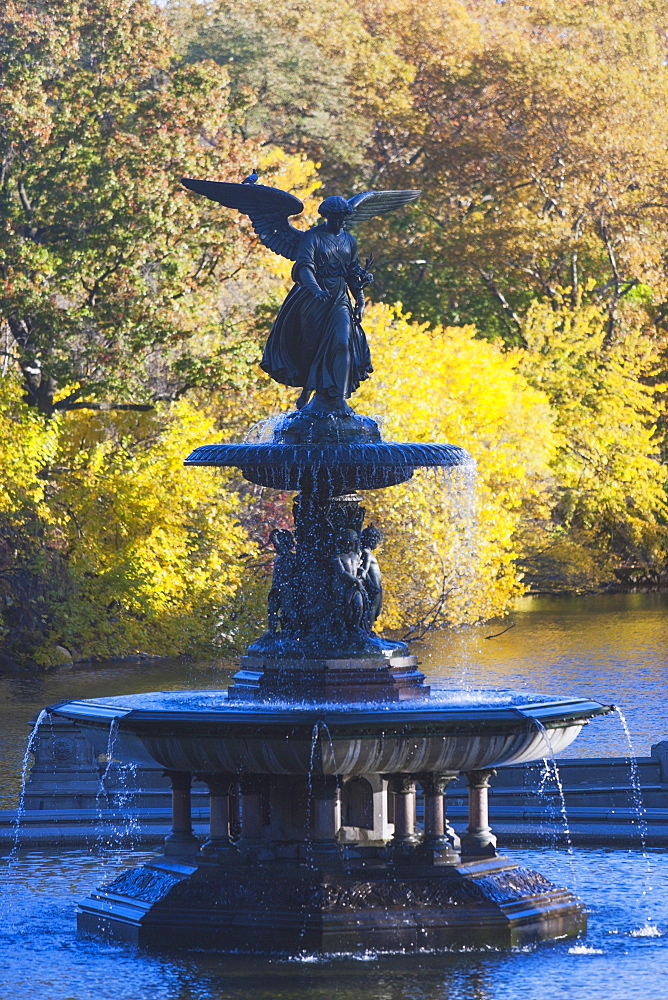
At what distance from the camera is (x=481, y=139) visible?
2413 inches

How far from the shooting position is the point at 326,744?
14492 mm

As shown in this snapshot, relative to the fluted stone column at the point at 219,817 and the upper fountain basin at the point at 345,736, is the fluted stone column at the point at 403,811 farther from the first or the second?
the fluted stone column at the point at 219,817

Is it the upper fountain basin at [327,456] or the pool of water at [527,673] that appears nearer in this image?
the upper fountain basin at [327,456]

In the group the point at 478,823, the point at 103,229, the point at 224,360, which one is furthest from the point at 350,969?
the point at 103,229

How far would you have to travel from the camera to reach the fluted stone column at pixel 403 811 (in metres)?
15.3

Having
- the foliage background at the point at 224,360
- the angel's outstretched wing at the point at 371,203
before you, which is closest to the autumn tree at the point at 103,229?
the foliage background at the point at 224,360

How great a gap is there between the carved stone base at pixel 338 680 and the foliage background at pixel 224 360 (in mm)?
19533

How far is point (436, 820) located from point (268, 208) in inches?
216

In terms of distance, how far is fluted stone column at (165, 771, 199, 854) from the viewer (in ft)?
51.6

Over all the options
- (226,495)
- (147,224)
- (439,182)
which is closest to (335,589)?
(226,495)

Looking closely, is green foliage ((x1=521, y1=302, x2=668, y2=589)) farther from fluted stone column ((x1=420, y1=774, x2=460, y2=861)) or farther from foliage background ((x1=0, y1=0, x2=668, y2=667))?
fluted stone column ((x1=420, y1=774, x2=460, y2=861))

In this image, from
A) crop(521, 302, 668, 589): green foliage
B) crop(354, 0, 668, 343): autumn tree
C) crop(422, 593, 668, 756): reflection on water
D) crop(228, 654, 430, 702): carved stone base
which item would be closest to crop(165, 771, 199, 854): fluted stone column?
crop(228, 654, 430, 702): carved stone base

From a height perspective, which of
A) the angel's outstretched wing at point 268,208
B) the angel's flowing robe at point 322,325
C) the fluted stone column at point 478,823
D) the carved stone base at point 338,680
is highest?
the angel's outstretched wing at point 268,208

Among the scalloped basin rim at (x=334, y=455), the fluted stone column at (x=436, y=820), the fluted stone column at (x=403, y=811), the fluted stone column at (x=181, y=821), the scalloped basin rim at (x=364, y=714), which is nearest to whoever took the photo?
the scalloped basin rim at (x=364, y=714)
